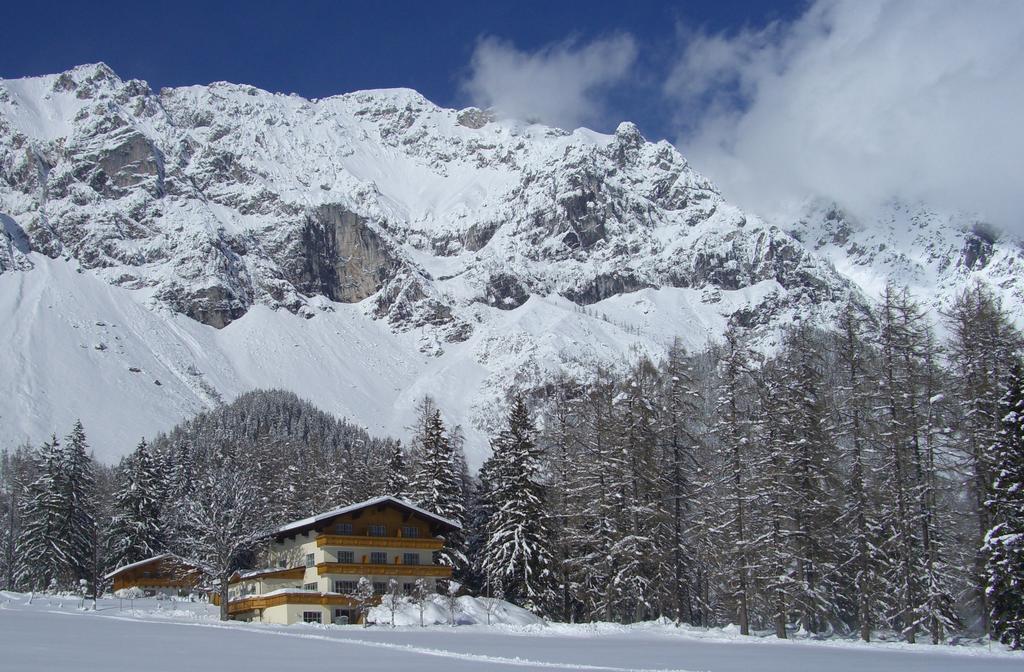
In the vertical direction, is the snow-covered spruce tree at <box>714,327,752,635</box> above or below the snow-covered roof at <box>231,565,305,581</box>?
above

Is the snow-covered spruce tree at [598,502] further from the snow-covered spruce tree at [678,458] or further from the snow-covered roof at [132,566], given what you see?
the snow-covered roof at [132,566]

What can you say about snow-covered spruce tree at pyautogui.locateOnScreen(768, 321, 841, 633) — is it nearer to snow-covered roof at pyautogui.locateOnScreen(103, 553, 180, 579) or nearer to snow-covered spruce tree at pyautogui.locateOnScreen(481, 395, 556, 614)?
snow-covered spruce tree at pyautogui.locateOnScreen(481, 395, 556, 614)

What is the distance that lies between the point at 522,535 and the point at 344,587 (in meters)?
11.1

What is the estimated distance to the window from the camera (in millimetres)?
57938

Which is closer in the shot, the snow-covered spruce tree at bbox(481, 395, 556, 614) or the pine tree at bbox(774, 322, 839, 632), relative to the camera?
the pine tree at bbox(774, 322, 839, 632)

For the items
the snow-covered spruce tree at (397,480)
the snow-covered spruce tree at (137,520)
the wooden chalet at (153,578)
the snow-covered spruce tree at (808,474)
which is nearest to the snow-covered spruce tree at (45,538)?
the wooden chalet at (153,578)

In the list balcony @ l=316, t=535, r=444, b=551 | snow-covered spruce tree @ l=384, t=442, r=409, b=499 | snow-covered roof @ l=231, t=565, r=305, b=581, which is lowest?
snow-covered roof @ l=231, t=565, r=305, b=581

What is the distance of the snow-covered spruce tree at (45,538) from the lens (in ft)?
232

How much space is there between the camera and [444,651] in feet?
97.5

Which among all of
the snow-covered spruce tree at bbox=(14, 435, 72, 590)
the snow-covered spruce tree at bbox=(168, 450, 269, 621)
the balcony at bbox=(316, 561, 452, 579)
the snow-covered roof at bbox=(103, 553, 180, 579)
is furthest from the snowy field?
the snow-covered roof at bbox=(103, 553, 180, 579)

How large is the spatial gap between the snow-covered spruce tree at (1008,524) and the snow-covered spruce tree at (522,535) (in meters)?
26.9

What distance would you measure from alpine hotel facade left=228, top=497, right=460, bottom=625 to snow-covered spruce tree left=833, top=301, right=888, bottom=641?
2754 centimetres

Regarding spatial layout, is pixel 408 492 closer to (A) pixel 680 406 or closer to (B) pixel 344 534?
(B) pixel 344 534

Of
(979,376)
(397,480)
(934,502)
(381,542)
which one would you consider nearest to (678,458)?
(934,502)
